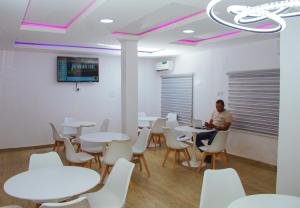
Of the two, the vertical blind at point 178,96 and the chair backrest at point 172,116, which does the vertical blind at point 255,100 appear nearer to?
the vertical blind at point 178,96

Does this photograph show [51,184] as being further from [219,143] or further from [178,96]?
[178,96]

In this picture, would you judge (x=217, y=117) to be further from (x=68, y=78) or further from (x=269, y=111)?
(x=68, y=78)

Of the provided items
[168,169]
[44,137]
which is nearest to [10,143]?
[44,137]

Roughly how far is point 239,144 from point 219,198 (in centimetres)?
388

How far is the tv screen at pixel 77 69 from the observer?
7.10 m

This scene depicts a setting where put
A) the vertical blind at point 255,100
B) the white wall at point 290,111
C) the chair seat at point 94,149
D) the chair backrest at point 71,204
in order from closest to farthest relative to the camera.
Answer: the chair backrest at point 71,204 < the white wall at point 290,111 < the chair seat at point 94,149 < the vertical blind at point 255,100

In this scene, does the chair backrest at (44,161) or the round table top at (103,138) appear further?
the round table top at (103,138)

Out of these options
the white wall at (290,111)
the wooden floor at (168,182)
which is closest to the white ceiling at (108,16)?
the white wall at (290,111)

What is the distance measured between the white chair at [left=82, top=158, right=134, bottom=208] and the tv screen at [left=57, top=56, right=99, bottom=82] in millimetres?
4807

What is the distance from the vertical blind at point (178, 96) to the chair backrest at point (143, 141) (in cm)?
283

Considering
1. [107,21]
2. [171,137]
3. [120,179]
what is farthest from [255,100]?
[120,179]

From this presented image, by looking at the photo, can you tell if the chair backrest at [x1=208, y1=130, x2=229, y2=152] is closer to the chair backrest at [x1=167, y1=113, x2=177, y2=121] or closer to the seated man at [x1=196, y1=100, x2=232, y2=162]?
the seated man at [x1=196, y1=100, x2=232, y2=162]

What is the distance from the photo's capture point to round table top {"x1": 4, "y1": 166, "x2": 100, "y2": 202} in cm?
222

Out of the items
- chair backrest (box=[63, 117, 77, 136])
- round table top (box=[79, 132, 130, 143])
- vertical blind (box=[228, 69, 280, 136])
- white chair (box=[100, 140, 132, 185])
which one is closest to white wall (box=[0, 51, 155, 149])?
chair backrest (box=[63, 117, 77, 136])
